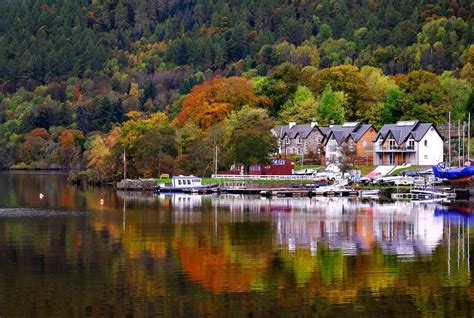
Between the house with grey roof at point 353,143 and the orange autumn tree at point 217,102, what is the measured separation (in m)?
12.1

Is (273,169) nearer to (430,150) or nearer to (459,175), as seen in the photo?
(430,150)

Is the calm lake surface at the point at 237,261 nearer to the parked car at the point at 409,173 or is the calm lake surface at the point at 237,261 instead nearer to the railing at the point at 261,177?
the parked car at the point at 409,173

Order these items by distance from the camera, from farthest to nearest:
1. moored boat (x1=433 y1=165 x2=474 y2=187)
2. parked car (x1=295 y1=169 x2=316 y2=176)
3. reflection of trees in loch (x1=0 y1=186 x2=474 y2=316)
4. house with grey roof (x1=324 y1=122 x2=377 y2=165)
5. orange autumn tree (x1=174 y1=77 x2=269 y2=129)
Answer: orange autumn tree (x1=174 y1=77 x2=269 y2=129), house with grey roof (x1=324 y1=122 x2=377 y2=165), parked car (x1=295 y1=169 x2=316 y2=176), moored boat (x1=433 y1=165 x2=474 y2=187), reflection of trees in loch (x1=0 y1=186 x2=474 y2=316)

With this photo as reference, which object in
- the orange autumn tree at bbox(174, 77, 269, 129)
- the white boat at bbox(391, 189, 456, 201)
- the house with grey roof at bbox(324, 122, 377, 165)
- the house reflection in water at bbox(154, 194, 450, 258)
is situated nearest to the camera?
the house reflection in water at bbox(154, 194, 450, 258)

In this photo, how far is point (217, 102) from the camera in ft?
344

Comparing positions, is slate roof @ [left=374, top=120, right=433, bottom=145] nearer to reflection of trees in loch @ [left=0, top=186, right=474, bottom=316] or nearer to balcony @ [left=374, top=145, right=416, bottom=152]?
balcony @ [left=374, top=145, right=416, bottom=152]

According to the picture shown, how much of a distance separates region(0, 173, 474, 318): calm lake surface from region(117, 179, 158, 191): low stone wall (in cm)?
2151

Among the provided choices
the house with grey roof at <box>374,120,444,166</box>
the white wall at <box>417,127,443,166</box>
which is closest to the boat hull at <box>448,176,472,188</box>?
the house with grey roof at <box>374,120,444,166</box>

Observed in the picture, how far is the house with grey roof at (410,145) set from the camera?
89.2 meters

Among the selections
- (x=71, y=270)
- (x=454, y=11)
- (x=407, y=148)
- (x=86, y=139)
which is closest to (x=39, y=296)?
(x=71, y=270)

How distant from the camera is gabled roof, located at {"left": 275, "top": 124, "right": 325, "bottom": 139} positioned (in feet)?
319

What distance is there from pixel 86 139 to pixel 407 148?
217ft

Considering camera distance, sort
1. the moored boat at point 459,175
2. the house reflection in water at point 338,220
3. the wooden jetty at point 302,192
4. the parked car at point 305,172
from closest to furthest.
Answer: the house reflection in water at point 338,220
the moored boat at point 459,175
the wooden jetty at point 302,192
the parked car at point 305,172

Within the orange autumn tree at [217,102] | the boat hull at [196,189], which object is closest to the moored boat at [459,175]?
the boat hull at [196,189]
